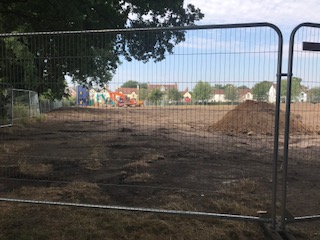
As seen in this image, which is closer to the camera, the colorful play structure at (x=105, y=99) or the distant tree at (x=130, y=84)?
the distant tree at (x=130, y=84)

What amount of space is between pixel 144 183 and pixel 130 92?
2600mm

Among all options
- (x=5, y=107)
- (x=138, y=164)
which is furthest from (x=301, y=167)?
(x=5, y=107)

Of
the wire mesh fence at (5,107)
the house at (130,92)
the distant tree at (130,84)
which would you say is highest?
the distant tree at (130,84)

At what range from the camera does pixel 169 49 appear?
5316 mm

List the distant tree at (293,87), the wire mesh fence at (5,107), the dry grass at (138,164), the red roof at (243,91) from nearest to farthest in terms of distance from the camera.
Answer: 1. the distant tree at (293,87)
2. the red roof at (243,91)
3. the dry grass at (138,164)
4. the wire mesh fence at (5,107)

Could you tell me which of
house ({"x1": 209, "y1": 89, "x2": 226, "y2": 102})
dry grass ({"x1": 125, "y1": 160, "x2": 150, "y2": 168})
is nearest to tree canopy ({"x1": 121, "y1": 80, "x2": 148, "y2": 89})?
house ({"x1": 209, "y1": 89, "x2": 226, "y2": 102})

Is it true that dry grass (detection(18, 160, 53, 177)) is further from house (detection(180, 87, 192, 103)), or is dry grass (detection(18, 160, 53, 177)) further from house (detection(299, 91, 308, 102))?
house (detection(299, 91, 308, 102))

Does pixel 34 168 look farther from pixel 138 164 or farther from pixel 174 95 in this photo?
pixel 174 95

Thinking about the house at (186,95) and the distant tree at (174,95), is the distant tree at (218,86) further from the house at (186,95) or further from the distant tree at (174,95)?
the distant tree at (174,95)

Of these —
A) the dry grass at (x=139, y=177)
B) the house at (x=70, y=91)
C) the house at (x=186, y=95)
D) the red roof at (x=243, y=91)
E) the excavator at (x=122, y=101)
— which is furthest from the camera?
the dry grass at (x=139, y=177)

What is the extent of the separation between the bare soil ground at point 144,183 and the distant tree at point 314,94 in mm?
210

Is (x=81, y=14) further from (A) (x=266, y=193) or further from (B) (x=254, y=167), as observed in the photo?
(A) (x=266, y=193)

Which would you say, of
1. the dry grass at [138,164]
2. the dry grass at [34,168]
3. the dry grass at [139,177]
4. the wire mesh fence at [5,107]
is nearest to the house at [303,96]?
the dry grass at [139,177]

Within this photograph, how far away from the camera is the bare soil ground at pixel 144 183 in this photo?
4.66 metres
